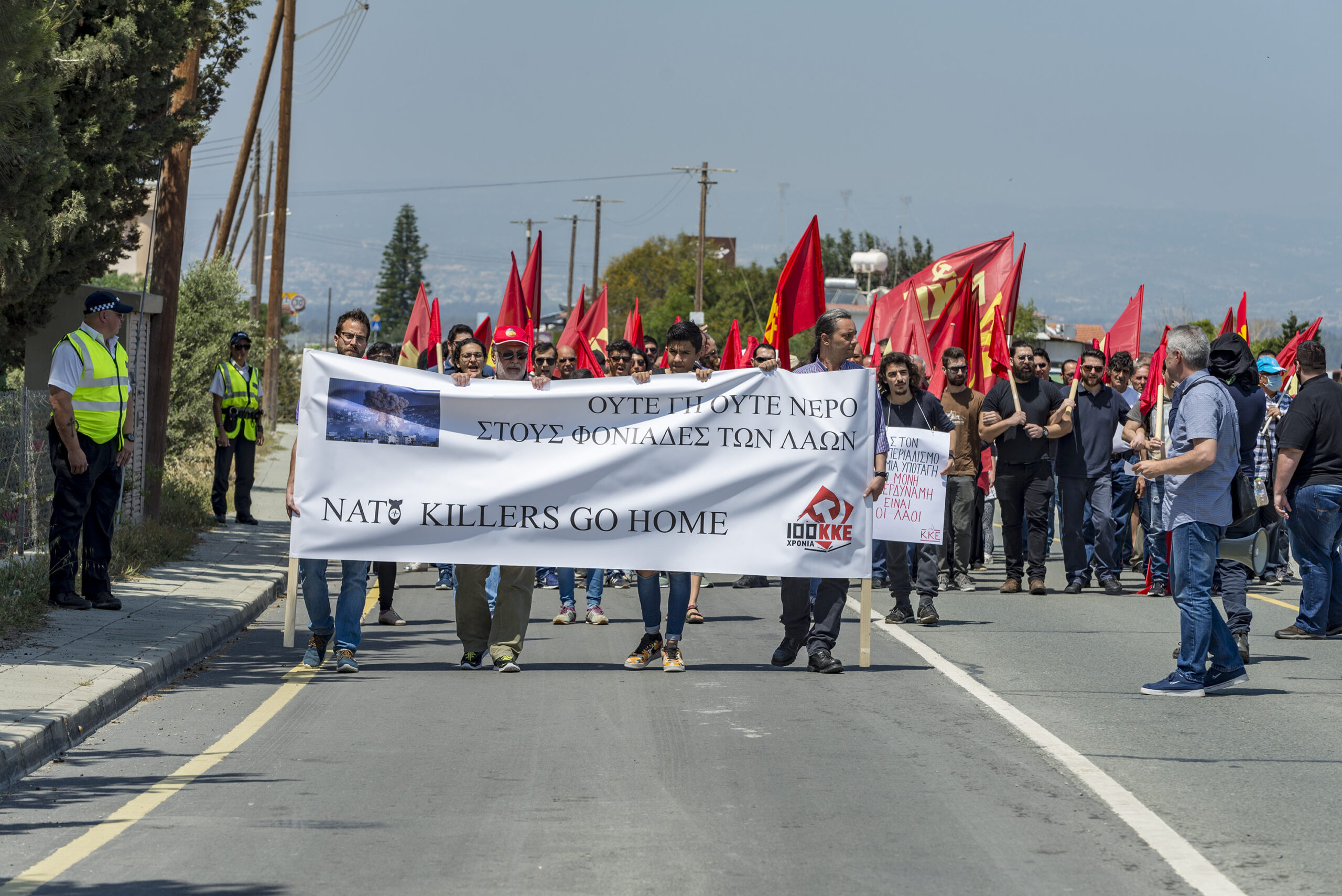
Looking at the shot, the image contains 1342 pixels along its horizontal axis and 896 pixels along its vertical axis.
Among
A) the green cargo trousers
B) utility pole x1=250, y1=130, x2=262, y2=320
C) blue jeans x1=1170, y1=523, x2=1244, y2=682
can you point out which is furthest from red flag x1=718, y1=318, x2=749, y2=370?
utility pole x1=250, y1=130, x2=262, y2=320

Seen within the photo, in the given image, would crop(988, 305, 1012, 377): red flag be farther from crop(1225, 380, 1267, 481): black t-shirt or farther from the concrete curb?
the concrete curb

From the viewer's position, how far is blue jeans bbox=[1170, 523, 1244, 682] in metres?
8.73

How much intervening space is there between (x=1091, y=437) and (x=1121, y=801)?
8804 mm

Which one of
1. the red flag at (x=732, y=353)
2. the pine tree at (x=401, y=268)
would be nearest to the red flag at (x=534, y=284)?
the red flag at (x=732, y=353)

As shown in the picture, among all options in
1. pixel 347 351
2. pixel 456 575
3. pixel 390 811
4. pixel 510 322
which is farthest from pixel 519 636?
pixel 510 322

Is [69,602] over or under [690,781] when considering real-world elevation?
over

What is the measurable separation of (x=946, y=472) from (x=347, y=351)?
5497 millimetres

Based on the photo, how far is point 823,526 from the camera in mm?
9391

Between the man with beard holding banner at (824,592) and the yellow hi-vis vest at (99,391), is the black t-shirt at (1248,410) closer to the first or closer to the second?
the man with beard holding banner at (824,592)

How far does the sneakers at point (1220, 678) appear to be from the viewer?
8852mm

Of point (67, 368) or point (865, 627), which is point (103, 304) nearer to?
point (67, 368)

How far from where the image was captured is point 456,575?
30.5ft

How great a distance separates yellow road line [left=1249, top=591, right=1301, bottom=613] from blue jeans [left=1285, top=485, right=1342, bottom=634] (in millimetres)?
1592

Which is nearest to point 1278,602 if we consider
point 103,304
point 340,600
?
point 340,600
